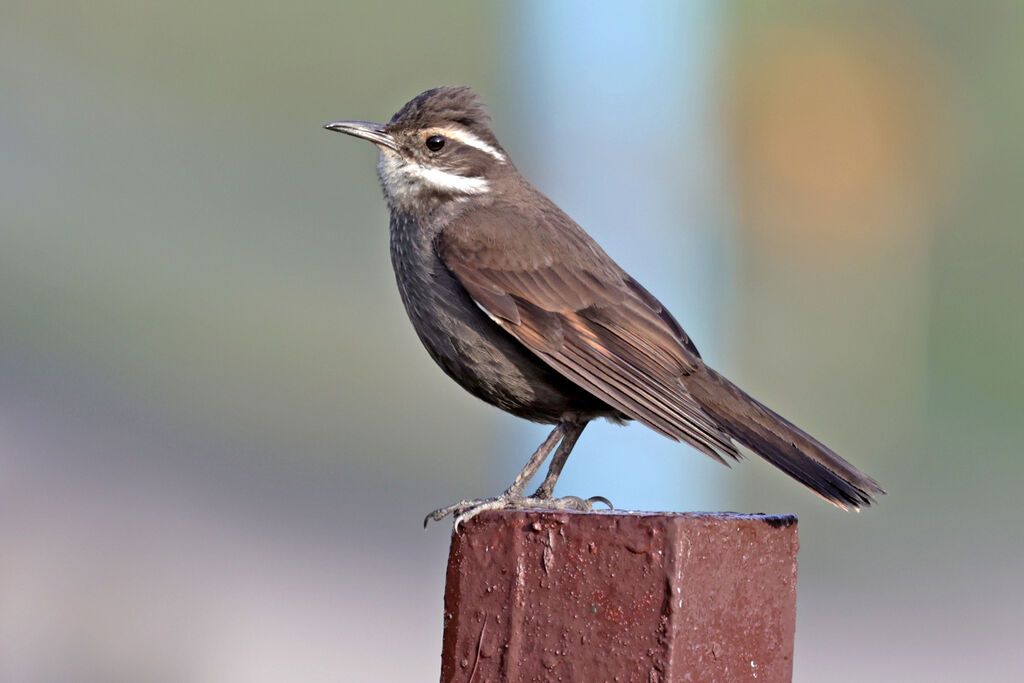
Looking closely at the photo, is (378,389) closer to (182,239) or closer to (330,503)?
(330,503)

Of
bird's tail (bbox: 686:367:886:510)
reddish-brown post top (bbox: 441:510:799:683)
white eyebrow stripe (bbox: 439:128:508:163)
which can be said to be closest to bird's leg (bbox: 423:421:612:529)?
reddish-brown post top (bbox: 441:510:799:683)

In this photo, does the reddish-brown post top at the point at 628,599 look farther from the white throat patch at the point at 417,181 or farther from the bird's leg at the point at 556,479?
the white throat patch at the point at 417,181

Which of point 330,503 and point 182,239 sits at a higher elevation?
point 182,239

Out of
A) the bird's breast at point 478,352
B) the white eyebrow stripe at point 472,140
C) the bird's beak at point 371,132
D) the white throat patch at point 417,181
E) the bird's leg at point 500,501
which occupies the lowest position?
the bird's leg at point 500,501

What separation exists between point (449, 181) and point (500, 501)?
182 centimetres

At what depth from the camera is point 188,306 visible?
11.2m

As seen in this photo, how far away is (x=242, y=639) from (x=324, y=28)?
16.8 feet

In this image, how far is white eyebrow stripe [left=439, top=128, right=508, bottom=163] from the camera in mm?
5289

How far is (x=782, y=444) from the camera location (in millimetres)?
4047

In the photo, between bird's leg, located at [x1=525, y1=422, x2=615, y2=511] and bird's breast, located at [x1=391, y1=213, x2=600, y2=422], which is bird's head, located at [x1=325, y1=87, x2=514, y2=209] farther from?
bird's leg, located at [x1=525, y1=422, x2=615, y2=511]

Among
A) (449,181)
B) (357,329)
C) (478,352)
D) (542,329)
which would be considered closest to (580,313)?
(542,329)

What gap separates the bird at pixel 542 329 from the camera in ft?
13.1

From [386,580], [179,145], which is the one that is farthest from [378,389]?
[179,145]

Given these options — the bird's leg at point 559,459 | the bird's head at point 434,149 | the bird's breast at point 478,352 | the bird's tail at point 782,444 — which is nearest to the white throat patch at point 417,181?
the bird's head at point 434,149
